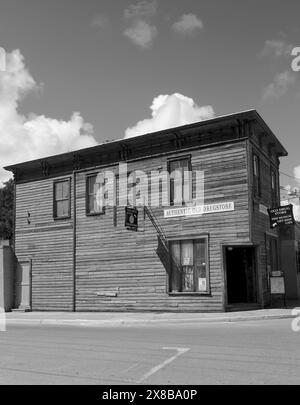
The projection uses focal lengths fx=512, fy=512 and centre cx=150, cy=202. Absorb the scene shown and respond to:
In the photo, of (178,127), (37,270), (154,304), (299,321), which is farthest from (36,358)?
(37,270)

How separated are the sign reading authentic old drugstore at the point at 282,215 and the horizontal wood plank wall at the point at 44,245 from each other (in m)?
8.68

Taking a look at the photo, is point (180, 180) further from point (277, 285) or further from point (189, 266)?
point (277, 285)

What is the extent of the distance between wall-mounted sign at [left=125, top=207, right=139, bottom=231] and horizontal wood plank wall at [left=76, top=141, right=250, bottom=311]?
13.0 inches

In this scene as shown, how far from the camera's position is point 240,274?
778 inches

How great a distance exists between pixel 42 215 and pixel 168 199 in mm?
6827

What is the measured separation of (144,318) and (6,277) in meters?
8.96

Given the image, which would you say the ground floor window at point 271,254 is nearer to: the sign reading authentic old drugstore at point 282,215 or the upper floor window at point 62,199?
the sign reading authentic old drugstore at point 282,215

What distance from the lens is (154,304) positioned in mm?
19734

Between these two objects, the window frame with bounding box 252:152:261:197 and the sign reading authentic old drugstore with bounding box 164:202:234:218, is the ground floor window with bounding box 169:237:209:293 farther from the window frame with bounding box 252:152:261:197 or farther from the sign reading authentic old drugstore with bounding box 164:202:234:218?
the window frame with bounding box 252:152:261:197

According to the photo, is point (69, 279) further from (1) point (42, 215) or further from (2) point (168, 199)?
(2) point (168, 199)

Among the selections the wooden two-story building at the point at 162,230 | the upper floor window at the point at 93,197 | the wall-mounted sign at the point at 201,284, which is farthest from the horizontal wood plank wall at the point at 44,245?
Result: the wall-mounted sign at the point at 201,284

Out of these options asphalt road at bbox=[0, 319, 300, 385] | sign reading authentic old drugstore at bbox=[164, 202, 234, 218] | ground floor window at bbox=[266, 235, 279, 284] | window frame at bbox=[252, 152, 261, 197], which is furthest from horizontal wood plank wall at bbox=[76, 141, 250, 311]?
asphalt road at bbox=[0, 319, 300, 385]

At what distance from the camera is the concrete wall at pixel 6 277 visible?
2355 cm

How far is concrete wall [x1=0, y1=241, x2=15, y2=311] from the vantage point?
23547 mm
